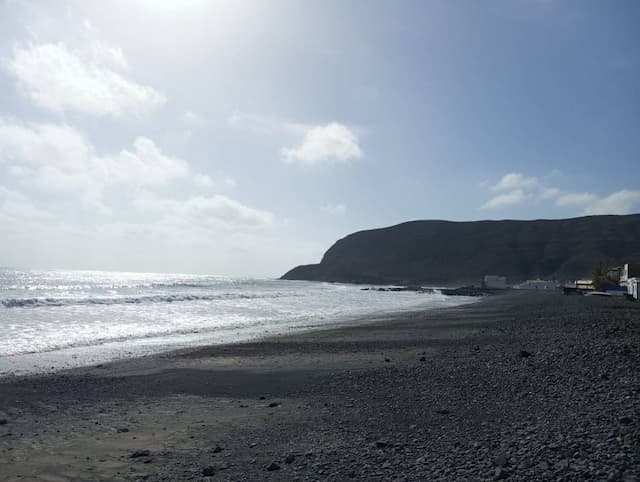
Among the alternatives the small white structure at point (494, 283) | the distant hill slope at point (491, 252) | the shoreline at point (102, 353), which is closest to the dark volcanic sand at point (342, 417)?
the shoreline at point (102, 353)

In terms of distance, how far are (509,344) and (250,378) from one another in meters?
8.11

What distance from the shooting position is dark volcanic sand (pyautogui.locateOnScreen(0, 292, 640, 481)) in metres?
5.92

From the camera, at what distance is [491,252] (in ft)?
566

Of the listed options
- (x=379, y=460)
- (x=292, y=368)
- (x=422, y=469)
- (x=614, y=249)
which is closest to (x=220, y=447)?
(x=379, y=460)

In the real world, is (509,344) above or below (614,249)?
below

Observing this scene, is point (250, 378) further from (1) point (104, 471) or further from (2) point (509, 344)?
(2) point (509, 344)

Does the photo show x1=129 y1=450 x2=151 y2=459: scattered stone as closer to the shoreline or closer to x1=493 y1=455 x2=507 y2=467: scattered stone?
x1=493 y1=455 x2=507 y2=467: scattered stone

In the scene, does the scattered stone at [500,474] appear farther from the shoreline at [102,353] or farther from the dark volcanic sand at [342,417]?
the shoreline at [102,353]

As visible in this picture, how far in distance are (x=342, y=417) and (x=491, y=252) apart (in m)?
174

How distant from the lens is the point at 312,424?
26.1 feet

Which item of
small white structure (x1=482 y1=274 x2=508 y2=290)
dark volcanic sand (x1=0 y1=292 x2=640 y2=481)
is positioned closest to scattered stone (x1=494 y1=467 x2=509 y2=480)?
dark volcanic sand (x1=0 y1=292 x2=640 y2=481)

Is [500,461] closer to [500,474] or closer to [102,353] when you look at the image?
[500,474]

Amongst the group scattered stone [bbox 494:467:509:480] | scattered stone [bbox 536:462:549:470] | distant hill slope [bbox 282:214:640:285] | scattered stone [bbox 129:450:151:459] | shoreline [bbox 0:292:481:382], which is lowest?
shoreline [bbox 0:292:481:382]

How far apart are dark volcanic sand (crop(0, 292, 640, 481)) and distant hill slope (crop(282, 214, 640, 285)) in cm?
14251
